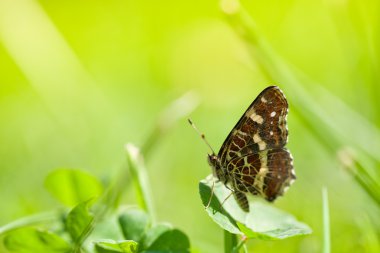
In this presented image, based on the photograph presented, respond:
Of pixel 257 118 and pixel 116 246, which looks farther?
pixel 257 118

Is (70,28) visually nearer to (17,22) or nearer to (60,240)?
(17,22)

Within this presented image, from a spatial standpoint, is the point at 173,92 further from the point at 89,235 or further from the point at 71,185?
the point at 89,235

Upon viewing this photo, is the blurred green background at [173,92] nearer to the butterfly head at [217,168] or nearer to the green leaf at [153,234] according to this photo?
the butterfly head at [217,168]

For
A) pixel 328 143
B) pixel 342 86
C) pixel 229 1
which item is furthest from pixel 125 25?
pixel 328 143

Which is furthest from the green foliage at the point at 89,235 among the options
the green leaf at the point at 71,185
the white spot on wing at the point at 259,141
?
the white spot on wing at the point at 259,141

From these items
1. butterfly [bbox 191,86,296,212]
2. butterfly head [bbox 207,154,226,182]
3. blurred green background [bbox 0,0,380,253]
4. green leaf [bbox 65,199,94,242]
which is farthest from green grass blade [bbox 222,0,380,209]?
green leaf [bbox 65,199,94,242]

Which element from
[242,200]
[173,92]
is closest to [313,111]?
[242,200]

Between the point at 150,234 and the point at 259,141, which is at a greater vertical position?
the point at 150,234
